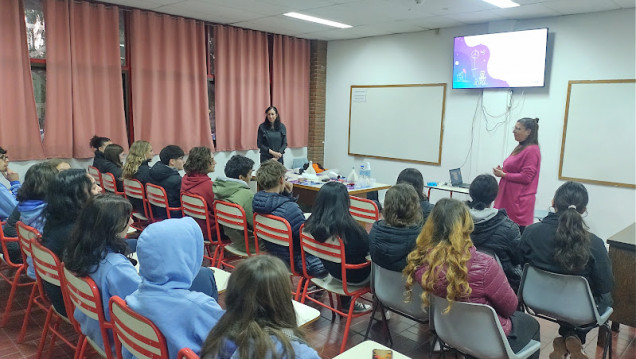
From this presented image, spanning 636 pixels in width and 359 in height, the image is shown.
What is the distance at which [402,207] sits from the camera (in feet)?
7.76

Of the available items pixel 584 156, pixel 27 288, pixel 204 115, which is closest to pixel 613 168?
pixel 584 156

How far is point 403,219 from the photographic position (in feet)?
7.89

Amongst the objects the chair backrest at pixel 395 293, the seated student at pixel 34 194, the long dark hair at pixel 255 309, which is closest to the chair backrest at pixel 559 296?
the chair backrest at pixel 395 293

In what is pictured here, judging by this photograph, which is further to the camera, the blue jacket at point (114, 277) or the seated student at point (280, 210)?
the seated student at point (280, 210)

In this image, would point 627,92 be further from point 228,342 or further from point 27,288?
point 27,288

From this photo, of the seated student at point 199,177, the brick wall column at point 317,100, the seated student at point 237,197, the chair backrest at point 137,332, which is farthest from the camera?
the brick wall column at point 317,100

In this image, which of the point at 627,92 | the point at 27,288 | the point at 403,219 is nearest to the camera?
the point at 403,219

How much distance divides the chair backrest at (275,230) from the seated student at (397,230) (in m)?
0.64

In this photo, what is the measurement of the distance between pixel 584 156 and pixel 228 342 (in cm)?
519

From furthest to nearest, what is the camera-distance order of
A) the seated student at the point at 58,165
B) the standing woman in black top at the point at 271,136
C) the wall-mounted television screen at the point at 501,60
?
the standing woman in black top at the point at 271,136, the wall-mounted television screen at the point at 501,60, the seated student at the point at 58,165

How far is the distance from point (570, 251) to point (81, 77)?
5115 millimetres

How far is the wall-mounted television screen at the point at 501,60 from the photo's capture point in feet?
17.4

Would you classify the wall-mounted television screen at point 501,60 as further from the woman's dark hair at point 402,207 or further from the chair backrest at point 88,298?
the chair backrest at point 88,298

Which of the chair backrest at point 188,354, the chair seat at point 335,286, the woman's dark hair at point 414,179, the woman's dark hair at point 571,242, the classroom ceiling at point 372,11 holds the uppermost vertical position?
the classroom ceiling at point 372,11
